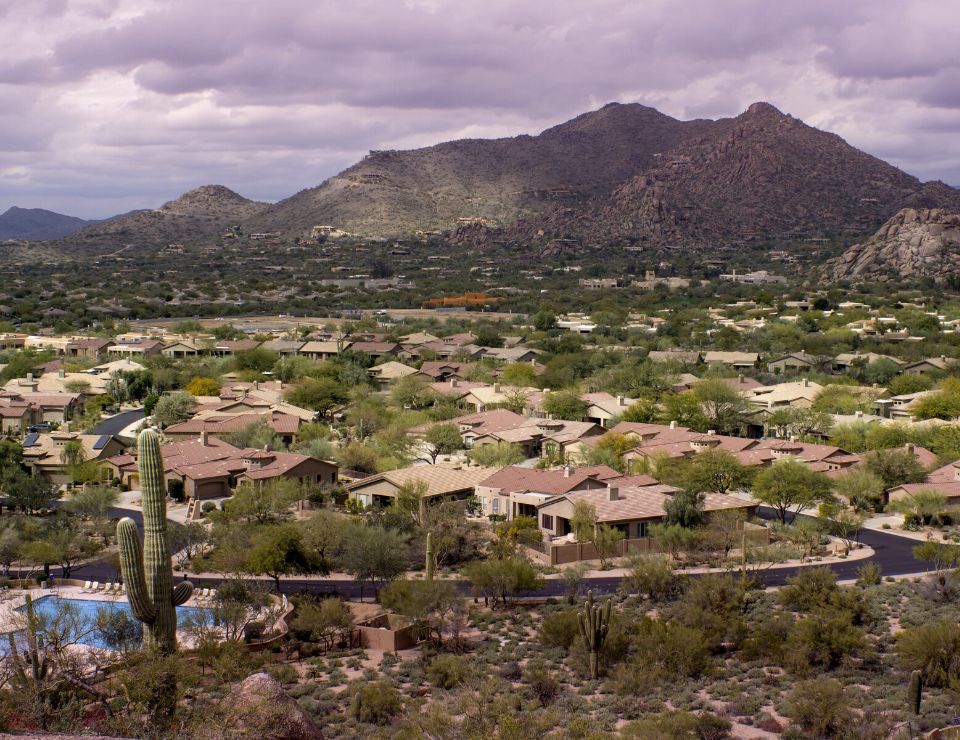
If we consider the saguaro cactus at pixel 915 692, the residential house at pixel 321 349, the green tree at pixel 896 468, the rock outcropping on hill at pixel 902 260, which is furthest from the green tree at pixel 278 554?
the rock outcropping on hill at pixel 902 260

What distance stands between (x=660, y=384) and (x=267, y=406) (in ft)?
72.8

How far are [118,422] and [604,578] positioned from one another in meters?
35.0

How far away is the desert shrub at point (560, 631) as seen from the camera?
31.8 metres

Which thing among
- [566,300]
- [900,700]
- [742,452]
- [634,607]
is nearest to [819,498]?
[742,452]

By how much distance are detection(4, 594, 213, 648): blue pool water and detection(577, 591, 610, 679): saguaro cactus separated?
924 cm

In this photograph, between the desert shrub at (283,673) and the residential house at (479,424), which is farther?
the residential house at (479,424)

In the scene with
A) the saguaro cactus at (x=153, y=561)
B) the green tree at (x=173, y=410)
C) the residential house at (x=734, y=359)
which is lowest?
the residential house at (x=734, y=359)

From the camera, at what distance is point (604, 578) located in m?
38.6

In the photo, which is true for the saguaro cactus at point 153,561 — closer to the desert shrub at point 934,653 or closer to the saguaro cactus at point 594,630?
the saguaro cactus at point 594,630

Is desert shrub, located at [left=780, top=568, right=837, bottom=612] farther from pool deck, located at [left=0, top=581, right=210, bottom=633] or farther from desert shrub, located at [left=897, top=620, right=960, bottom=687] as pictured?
pool deck, located at [left=0, top=581, right=210, bottom=633]

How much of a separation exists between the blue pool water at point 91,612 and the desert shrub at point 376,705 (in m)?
5.93

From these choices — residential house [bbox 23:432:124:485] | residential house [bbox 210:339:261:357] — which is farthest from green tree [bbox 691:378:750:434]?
residential house [bbox 210:339:261:357]

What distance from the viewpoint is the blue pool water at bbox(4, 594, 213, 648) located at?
1185 inches

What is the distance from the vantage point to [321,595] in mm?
36094
